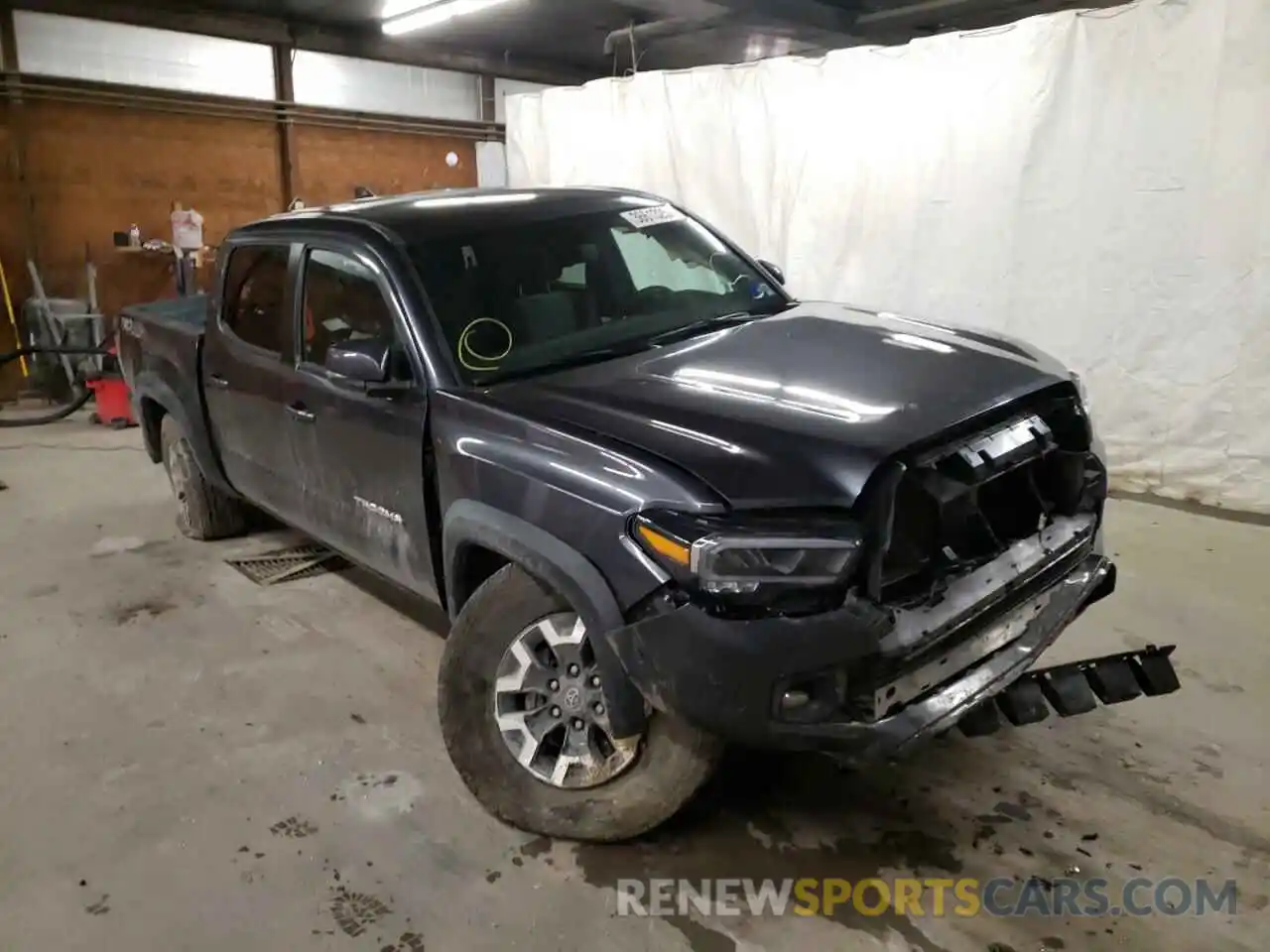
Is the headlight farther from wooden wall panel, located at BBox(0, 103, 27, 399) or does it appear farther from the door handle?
wooden wall panel, located at BBox(0, 103, 27, 399)

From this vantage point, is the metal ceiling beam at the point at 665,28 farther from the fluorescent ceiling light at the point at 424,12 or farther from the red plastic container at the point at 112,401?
the red plastic container at the point at 112,401

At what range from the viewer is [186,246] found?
29.2ft

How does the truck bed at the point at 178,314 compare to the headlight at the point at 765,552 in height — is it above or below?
above

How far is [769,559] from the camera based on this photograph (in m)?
1.99

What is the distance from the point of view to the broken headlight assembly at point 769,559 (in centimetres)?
196

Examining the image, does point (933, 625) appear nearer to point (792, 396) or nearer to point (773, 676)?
point (773, 676)

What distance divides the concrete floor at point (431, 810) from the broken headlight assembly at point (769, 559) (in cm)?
82

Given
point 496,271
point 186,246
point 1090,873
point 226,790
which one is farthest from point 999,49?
point 186,246

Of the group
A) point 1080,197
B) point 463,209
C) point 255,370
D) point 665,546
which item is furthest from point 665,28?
point 665,546

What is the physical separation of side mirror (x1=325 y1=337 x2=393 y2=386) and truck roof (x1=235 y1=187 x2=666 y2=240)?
1.45 ft

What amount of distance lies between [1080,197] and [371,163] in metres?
7.69

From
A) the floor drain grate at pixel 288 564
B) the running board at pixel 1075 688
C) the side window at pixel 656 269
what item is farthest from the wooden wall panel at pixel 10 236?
the running board at pixel 1075 688

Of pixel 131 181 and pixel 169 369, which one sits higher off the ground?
pixel 131 181

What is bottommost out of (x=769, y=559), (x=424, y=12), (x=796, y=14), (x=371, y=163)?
(x=769, y=559)
